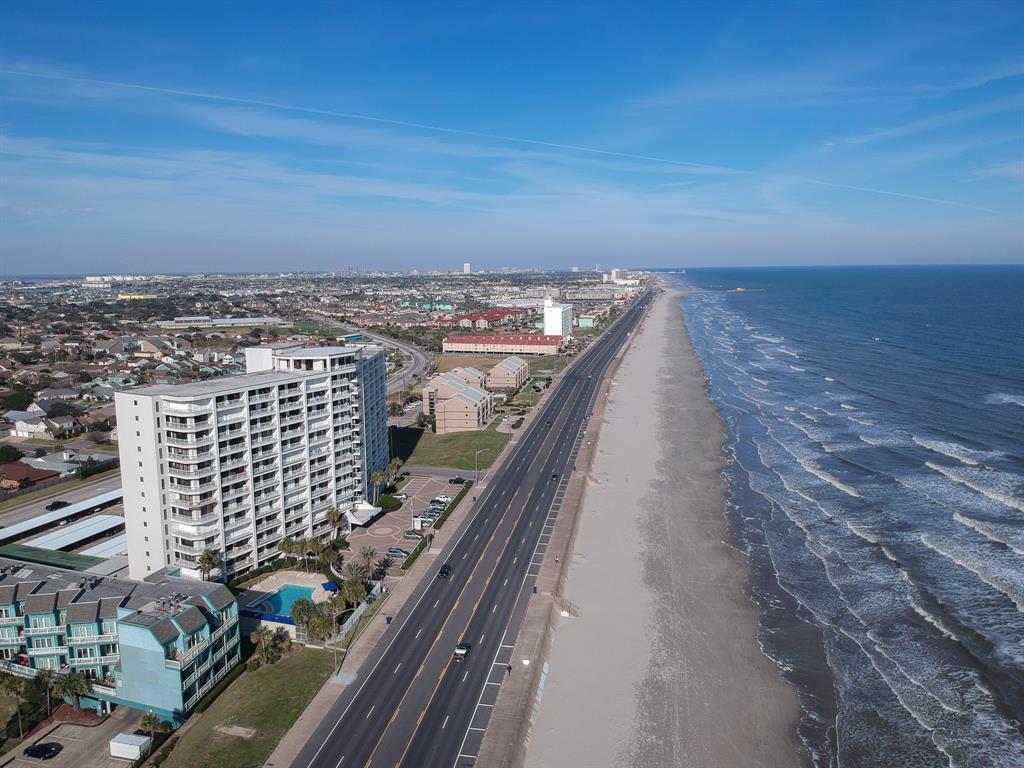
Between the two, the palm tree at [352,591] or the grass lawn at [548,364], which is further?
the grass lawn at [548,364]

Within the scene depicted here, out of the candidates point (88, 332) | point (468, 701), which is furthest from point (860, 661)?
point (88, 332)

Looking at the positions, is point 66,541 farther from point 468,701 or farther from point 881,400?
point 881,400

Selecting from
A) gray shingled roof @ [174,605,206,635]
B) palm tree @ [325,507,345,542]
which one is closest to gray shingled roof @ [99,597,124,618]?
gray shingled roof @ [174,605,206,635]

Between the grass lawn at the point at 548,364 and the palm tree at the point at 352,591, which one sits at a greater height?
the grass lawn at the point at 548,364

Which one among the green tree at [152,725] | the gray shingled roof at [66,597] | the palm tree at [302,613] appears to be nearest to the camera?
the green tree at [152,725]

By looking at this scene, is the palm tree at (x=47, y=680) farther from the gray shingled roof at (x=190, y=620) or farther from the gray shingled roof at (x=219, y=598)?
the gray shingled roof at (x=219, y=598)

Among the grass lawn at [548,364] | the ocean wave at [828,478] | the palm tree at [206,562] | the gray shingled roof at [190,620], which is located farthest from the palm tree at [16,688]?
→ the grass lawn at [548,364]
